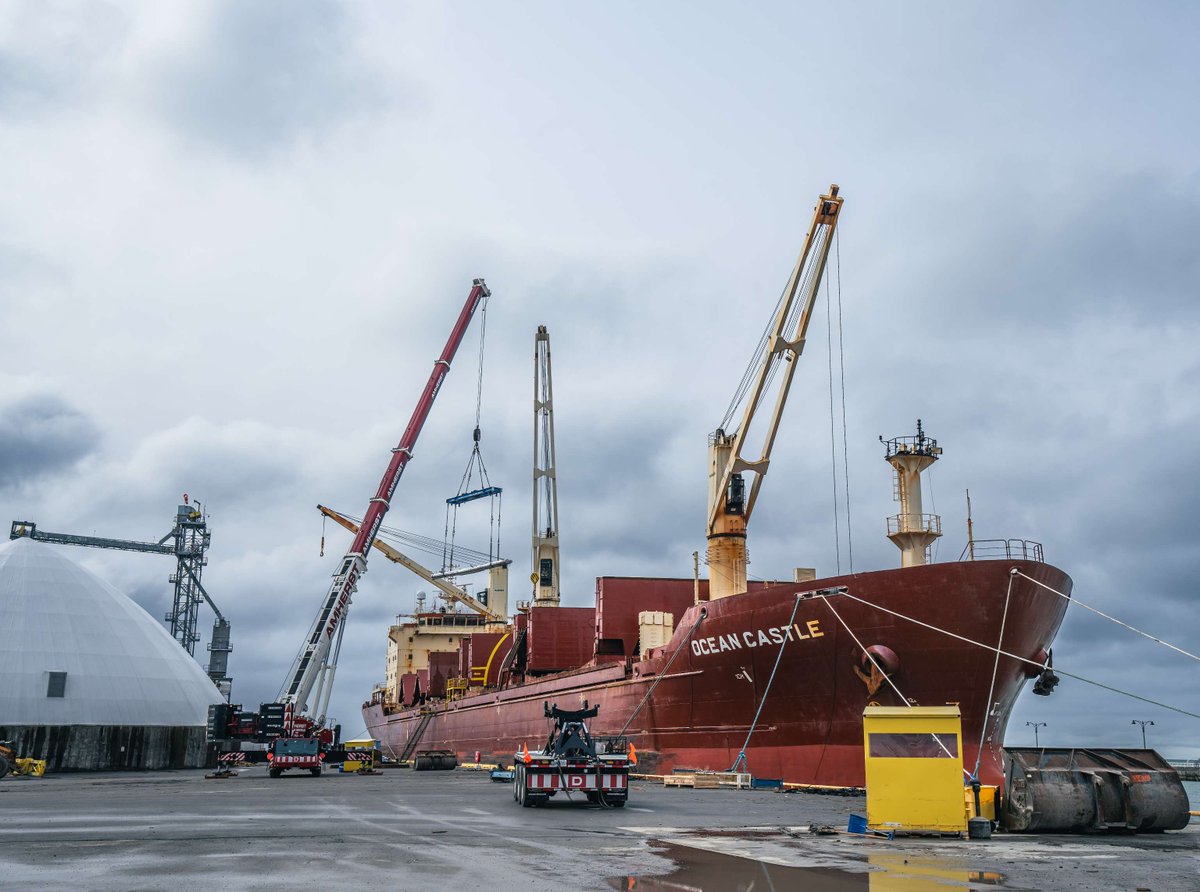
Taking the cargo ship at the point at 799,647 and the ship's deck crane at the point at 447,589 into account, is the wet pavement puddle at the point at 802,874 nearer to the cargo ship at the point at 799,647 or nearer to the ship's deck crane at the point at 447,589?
the cargo ship at the point at 799,647

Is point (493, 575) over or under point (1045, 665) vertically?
over

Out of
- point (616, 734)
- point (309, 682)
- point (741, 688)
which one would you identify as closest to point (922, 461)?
point (741, 688)

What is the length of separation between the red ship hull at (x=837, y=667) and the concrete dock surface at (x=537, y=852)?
19.0 ft

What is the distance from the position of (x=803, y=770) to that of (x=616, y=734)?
31.4 ft

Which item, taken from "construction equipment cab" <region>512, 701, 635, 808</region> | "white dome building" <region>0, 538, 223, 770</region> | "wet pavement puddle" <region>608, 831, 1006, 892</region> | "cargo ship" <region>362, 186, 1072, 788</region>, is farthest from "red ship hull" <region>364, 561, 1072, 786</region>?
"white dome building" <region>0, 538, 223, 770</region>

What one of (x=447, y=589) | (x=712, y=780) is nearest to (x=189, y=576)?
(x=447, y=589)

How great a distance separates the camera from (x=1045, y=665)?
A: 25625 millimetres

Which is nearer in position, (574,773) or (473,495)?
(574,773)

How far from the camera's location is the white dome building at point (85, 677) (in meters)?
54.6

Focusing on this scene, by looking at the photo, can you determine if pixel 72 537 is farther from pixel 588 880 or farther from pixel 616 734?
pixel 588 880

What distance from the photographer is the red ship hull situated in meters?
24.4

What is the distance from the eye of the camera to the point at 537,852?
12344mm

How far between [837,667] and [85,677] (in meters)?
49.1

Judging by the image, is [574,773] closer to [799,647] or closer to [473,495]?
[799,647]
